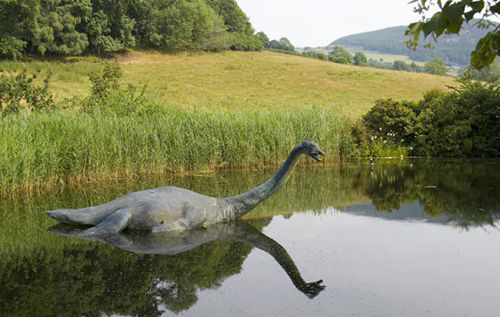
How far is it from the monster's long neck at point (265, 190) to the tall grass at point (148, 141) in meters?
4.84

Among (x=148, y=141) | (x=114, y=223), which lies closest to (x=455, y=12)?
(x=114, y=223)

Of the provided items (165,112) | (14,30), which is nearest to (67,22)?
(14,30)

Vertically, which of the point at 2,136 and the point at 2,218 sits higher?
the point at 2,136

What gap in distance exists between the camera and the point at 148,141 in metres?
11.6

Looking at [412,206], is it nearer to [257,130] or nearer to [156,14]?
[257,130]

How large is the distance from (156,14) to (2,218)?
186 ft

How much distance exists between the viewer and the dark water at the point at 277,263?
420 cm

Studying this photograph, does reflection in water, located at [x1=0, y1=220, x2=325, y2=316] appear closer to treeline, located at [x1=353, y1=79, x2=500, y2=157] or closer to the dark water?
the dark water

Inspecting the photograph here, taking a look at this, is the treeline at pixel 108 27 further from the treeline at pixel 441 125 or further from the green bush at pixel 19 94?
the treeline at pixel 441 125

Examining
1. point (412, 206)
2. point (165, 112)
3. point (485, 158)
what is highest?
point (165, 112)

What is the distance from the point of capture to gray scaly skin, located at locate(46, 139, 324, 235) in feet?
20.1

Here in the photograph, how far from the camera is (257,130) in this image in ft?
42.8

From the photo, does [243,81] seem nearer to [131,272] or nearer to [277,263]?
[277,263]

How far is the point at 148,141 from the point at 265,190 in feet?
18.4
